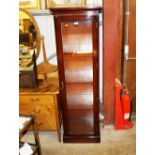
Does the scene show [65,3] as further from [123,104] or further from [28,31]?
[123,104]

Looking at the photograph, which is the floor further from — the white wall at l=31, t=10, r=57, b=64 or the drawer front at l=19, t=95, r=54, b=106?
the white wall at l=31, t=10, r=57, b=64

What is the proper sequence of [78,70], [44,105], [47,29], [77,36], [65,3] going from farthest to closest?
[47,29]
[65,3]
[44,105]
[78,70]
[77,36]

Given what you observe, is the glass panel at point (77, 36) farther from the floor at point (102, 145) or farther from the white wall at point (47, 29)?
the floor at point (102, 145)

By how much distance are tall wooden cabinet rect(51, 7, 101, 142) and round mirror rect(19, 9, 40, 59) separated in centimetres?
61

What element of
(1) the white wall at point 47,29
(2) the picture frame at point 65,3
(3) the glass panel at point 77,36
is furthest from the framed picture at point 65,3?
(3) the glass panel at point 77,36

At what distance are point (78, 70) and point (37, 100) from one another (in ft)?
1.97

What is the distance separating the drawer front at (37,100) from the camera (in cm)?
263

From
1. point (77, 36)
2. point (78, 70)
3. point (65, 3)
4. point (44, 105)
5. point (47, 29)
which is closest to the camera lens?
point (77, 36)

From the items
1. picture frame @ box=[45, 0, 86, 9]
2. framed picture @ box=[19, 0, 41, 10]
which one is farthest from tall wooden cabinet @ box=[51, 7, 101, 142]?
framed picture @ box=[19, 0, 41, 10]

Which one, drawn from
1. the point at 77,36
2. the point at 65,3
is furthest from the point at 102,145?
the point at 65,3

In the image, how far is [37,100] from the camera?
2.65 metres

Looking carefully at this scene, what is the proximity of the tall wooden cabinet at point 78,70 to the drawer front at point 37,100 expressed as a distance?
16 centimetres

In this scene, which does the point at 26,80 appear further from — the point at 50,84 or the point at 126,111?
the point at 126,111
